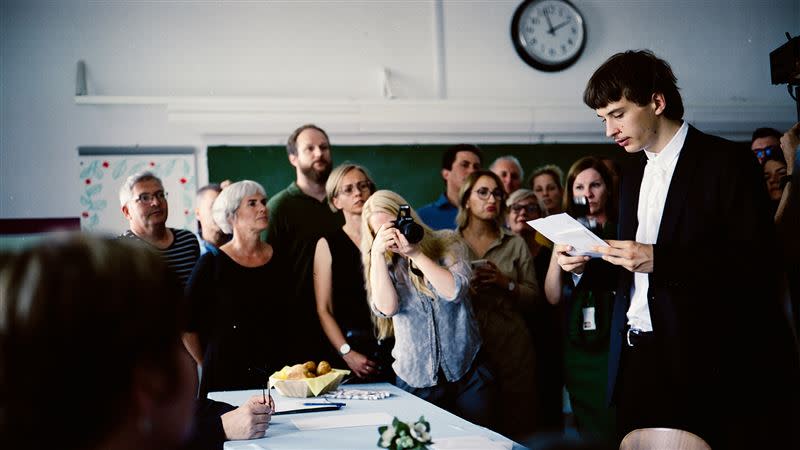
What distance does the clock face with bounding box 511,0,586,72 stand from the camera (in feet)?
19.2

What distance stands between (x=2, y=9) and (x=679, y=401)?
4.79 m

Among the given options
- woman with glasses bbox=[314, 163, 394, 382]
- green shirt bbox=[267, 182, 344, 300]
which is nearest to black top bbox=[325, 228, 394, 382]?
woman with glasses bbox=[314, 163, 394, 382]

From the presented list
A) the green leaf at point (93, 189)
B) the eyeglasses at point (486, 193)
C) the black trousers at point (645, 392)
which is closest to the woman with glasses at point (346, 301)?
the eyeglasses at point (486, 193)

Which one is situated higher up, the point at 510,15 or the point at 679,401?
the point at 510,15

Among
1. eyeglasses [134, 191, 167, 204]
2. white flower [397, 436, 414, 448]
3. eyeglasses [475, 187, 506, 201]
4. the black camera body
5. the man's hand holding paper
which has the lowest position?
white flower [397, 436, 414, 448]

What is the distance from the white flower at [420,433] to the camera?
1.60 meters

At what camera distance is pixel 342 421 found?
2203 mm

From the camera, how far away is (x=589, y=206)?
3.53m

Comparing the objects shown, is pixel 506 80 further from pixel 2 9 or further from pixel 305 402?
pixel 305 402

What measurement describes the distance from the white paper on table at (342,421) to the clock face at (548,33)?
4168 millimetres

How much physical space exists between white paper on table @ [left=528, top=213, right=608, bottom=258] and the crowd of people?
0.19 ft

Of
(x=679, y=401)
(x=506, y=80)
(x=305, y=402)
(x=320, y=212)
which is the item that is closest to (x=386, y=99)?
(x=506, y=80)

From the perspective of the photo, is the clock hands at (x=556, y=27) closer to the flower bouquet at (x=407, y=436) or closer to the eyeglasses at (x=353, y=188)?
the eyeglasses at (x=353, y=188)

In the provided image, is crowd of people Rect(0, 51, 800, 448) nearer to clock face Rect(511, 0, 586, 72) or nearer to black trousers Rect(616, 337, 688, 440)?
black trousers Rect(616, 337, 688, 440)
